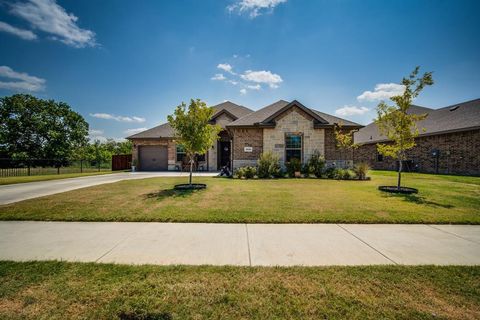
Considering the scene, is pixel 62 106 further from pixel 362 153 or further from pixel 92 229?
pixel 362 153

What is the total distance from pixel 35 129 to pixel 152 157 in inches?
1094

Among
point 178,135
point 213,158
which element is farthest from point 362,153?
point 178,135

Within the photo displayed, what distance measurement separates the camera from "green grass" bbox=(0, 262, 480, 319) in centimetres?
215

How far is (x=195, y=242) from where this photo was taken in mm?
4020

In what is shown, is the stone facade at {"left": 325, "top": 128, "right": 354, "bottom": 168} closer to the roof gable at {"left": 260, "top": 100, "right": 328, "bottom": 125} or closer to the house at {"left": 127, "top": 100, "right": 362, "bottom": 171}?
the house at {"left": 127, "top": 100, "right": 362, "bottom": 171}

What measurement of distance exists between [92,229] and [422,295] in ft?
19.8

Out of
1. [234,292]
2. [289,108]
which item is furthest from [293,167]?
[234,292]

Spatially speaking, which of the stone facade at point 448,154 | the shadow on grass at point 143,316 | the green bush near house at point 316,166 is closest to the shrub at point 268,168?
the green bush near house at point 316,166

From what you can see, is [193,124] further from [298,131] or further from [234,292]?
[298,131]

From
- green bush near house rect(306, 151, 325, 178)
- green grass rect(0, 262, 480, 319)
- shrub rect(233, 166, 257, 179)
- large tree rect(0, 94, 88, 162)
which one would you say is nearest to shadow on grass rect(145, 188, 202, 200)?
green grass rect(0, 262, 480, 319)

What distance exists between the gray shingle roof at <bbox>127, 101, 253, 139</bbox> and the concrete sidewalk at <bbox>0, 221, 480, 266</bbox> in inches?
649

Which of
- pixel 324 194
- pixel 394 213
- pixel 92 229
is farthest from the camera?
pixel 324 194

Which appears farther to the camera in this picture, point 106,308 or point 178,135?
point 178,135

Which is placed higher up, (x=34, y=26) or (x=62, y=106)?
(x=62, y=106)
